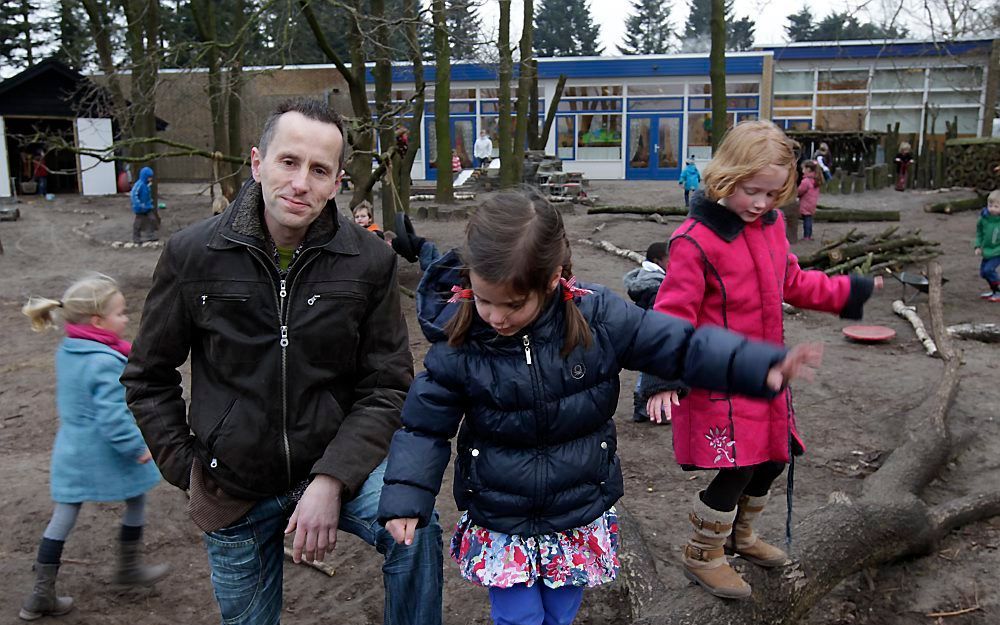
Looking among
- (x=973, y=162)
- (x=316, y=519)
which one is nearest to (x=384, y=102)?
(x=316, y=519)

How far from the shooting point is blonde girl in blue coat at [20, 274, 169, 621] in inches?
156

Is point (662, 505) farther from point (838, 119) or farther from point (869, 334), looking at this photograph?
point (838, 119)

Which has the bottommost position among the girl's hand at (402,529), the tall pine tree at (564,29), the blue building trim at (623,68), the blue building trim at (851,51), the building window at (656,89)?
the girl's hand at (402,529)

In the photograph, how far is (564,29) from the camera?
58094 mm

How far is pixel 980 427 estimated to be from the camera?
6.29 meters

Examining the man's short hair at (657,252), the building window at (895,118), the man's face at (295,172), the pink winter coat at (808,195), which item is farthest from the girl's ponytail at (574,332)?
the building window at (895,118)

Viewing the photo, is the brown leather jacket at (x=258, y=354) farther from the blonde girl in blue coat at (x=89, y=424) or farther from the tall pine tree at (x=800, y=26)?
the tall pine tree at (x=800, y=26)

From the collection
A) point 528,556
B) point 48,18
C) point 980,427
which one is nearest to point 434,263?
point 528,556

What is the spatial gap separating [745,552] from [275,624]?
69.5 inches

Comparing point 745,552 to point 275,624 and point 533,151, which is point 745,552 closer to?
point 275,624

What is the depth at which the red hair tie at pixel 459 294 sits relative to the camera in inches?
95.2

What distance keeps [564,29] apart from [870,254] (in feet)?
161

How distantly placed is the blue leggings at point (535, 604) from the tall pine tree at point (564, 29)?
5789 cm

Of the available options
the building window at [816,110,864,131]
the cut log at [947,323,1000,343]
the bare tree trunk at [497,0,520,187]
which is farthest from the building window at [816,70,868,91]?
the cut log at [947,323,1000,343]
